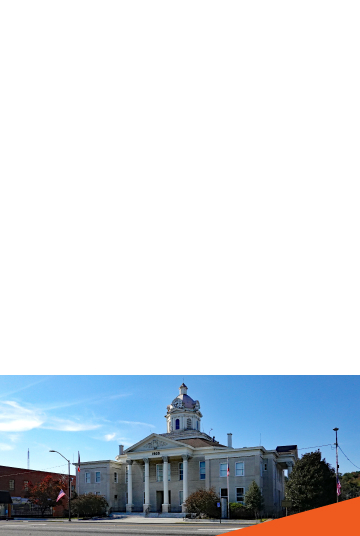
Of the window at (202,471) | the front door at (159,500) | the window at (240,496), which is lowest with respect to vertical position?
the front door at (159,500)

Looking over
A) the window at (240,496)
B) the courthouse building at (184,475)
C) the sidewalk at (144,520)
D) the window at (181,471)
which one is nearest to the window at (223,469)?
the courthouse building at (184,475)

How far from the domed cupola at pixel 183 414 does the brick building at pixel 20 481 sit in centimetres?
265

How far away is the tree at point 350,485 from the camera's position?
942cm

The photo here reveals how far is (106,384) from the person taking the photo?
9.67m

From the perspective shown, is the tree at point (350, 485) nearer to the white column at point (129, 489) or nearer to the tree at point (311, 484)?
the tree at point (311, 484)

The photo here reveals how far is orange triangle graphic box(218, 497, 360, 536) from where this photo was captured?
295 inches

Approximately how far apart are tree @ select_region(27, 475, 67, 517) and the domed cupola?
8.30 feet

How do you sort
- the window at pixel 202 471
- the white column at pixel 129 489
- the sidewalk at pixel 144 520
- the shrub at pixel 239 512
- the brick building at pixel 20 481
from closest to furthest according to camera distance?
the sidewalk at pixel 144 520
the brick building at pixel 20 481
the shrub at pixel 239 512
the white column at pixel 129 489
the window at pixel 202 471

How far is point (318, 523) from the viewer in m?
8.04

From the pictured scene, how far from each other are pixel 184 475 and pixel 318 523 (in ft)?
9.12

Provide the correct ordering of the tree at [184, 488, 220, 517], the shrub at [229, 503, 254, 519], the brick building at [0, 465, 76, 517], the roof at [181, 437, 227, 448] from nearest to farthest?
the brick building at [0, 465, 76, 517] → the shrub at [229, 503, 254, 519] → the tree at [184, 488, 220, 517] → the roof at [181, 437, 227, 448]

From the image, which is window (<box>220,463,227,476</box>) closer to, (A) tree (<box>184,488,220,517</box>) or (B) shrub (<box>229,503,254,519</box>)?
(A) tree (<box>184,488,220,517</box>)

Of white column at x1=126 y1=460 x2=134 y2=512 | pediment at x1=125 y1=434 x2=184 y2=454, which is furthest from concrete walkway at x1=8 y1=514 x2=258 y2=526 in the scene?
pediment at x1=125 y1=434 x2=184 y2=454

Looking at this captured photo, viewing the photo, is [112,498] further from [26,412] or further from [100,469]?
[26,412]
